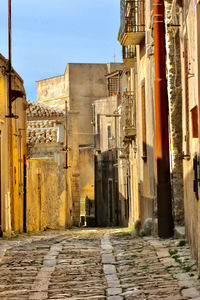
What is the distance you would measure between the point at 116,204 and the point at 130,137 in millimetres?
11766

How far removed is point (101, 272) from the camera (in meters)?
8.09

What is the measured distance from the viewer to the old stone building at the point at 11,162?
15852mm

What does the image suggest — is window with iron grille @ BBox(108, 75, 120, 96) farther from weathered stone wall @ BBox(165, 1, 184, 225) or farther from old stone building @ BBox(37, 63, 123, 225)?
weathered stone wall @ BBox(165, 1, 184, 225)

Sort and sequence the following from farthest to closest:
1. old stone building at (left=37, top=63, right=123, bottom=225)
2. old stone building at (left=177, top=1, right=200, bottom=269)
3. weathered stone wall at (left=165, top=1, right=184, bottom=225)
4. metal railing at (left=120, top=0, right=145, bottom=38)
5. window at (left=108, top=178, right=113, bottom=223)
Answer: old stone building at (left=37, top=63, right=123, bottom=225) → window at (left=108, top=178, right=113, bottom=223) → metal railing at (left=120, top=0, right=145, bottom=38) → weathered stone wall at (left=165, top=1, right=184, bottom=225) → old stone building at (left=177, top=1, right=200, bottom=269)

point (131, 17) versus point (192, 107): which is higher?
point (131, 17)

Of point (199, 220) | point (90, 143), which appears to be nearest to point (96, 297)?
point (199, 220)

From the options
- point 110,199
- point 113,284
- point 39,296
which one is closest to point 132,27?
point 113,284

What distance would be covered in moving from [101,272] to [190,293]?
2.40 metres

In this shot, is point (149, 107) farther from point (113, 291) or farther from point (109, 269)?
point (113, 291)

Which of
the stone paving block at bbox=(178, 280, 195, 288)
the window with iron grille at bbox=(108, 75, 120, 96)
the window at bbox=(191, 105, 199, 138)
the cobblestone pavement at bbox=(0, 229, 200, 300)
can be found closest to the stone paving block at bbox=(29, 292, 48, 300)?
the cobblestone pavement at bbox=(0, 229, 200, 300)

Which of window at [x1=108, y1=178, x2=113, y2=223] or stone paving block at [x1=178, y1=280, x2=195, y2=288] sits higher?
window at [x1=108, y1=178, x2=113, y2=223]

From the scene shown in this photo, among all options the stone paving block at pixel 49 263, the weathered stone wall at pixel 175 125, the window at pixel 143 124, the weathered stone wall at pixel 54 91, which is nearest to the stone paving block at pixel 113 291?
the stone paving block at pixel 49 263

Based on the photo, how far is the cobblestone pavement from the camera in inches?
253

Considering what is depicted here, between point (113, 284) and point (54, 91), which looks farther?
point (54, 91)
